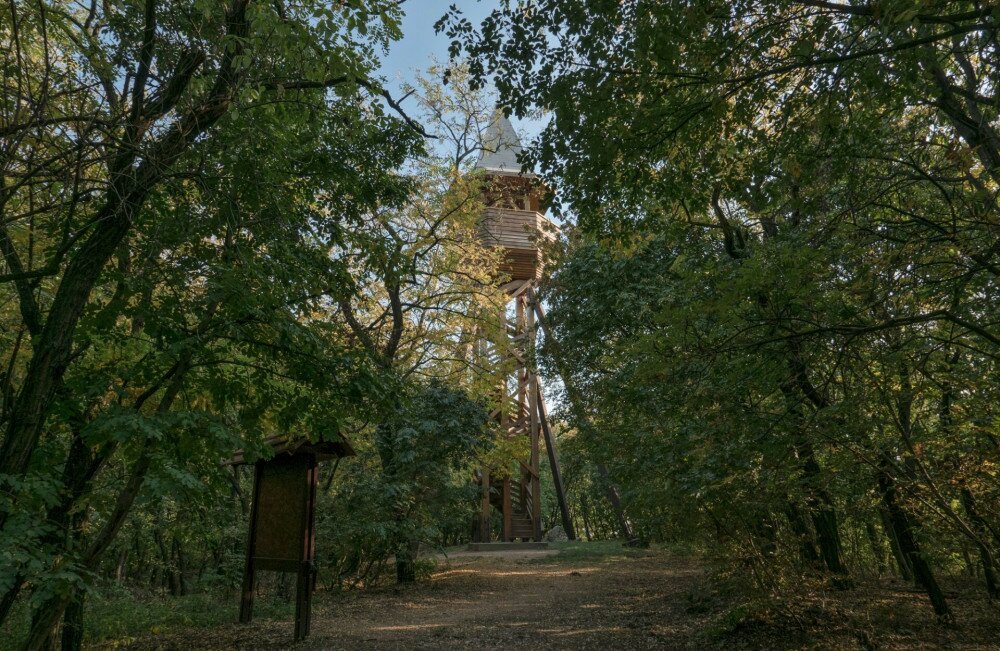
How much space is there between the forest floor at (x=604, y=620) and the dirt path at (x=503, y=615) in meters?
0.02

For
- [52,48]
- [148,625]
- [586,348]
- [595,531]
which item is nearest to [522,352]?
[586,348]

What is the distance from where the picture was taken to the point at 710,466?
6461 mm

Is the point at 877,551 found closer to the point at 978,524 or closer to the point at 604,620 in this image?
the point at 604,620

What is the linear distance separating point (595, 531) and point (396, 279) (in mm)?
32746

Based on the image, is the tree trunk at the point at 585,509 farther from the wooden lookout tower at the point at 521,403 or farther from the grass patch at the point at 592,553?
the grass patch at the point at 592,553

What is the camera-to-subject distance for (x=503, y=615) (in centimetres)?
907

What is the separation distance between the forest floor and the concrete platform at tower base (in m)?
6.71

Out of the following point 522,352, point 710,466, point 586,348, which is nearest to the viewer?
point 710,466

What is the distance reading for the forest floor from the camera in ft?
19.6

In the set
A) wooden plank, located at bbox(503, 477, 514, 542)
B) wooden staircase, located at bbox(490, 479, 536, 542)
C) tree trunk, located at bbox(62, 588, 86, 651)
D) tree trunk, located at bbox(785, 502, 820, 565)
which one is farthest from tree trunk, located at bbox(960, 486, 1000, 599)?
wooden staircase, located at bbox(490, 479, 536, 542)

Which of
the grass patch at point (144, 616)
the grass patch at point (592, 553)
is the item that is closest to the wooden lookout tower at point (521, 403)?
the grass patch at point (592, 553)

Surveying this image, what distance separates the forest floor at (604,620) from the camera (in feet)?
19.6

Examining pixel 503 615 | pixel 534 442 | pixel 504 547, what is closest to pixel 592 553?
pixel 504 547

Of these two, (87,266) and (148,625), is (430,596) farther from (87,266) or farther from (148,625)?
(87,266)
